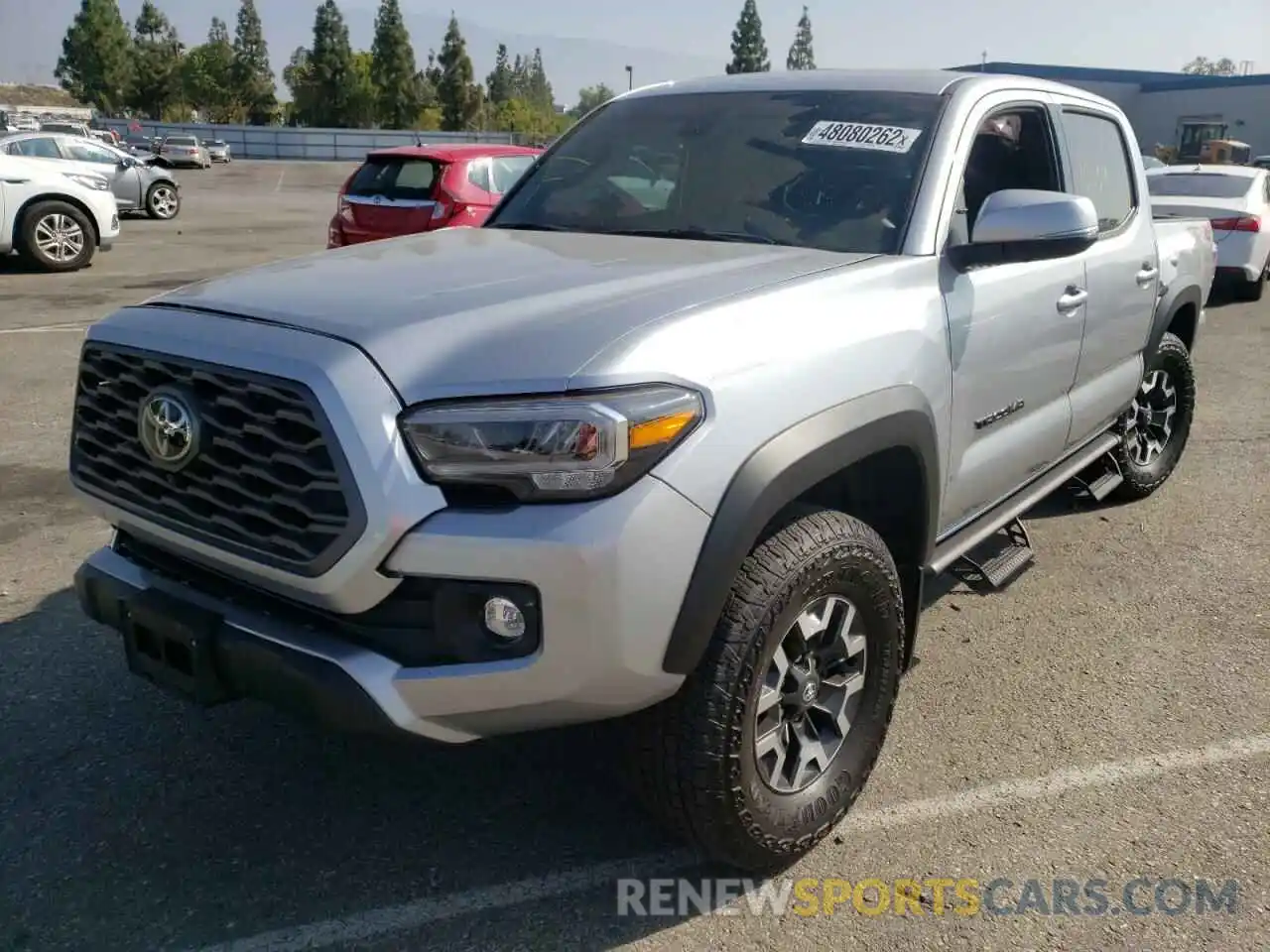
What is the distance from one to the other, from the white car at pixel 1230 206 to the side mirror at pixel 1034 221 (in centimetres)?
947

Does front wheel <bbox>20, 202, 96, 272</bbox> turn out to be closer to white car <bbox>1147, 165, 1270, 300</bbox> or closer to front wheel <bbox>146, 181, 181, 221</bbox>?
front wheel <bbox>146, 181, 181, 221</bbox>

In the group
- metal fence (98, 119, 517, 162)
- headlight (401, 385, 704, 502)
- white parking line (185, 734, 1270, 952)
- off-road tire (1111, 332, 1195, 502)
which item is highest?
metal fence (98, 119, 517, 162)

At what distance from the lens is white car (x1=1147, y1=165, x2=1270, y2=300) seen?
11633 mm

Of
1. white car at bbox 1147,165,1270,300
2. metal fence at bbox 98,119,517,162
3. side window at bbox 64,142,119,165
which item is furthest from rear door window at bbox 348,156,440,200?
metal fence at bbox 98,119,517,162

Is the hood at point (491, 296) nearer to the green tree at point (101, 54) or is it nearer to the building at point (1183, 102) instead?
the building at point (1183, 102)

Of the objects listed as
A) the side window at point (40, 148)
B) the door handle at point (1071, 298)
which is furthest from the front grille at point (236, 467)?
the side window at point (40, 148)

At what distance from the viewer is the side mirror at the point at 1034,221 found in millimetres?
3010

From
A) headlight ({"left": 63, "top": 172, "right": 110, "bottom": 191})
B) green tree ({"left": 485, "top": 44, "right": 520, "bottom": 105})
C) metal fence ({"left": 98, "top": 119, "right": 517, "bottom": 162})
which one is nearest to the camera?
headlight ({"left": 63, "top": 172, "right": 110, "bottom": 191})

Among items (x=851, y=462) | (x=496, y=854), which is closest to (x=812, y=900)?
(x=496, y=854)

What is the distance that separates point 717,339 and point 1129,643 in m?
2.46

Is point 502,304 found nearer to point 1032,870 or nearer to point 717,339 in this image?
point 717,339

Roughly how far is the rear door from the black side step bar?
6.43 meters

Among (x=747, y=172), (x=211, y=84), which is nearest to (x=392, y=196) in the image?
(x=747, y=172)

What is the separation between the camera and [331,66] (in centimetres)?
8588
